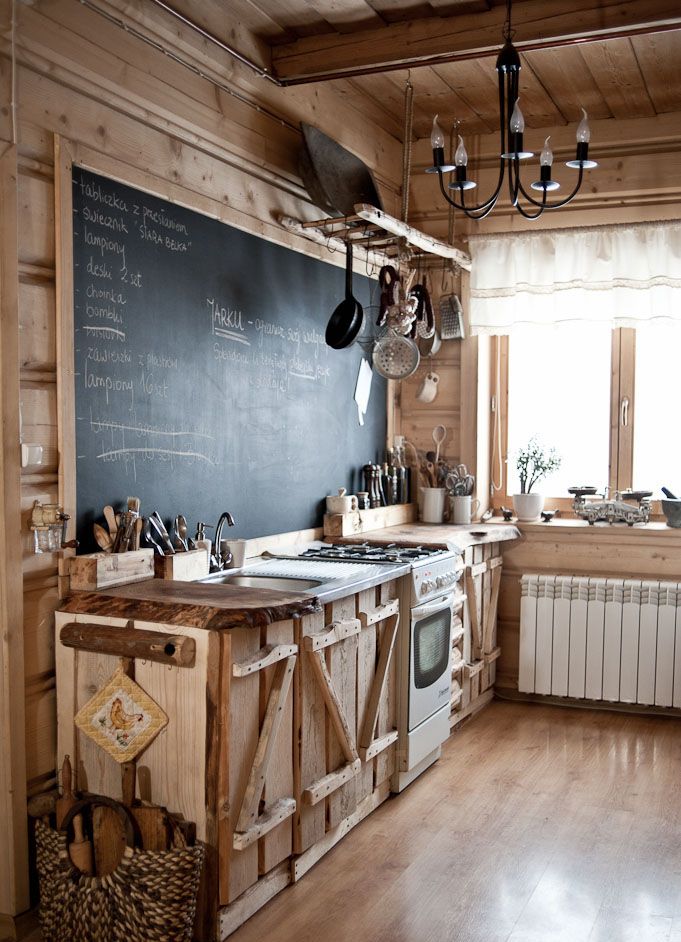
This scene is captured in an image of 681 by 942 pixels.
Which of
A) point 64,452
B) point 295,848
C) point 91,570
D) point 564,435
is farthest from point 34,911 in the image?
point 564,435

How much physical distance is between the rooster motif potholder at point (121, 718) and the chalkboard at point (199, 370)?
0.49 meters

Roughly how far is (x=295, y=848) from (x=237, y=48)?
2836mm

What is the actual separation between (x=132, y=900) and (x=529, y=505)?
3090 mm

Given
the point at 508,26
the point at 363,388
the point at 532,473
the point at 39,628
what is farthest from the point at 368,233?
the point at 39,628

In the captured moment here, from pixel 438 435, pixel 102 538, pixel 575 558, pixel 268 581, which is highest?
pixel 438 435

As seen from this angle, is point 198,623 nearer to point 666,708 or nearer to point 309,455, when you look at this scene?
point 309,455

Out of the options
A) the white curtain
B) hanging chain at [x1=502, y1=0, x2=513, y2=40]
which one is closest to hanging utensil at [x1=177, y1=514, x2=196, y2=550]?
hanging chain at [x1=502, y1=0, x2=513, y2=40]

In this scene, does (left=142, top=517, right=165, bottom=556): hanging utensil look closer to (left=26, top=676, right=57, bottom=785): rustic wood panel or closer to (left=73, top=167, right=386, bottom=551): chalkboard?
(left=73, top=167, right=386, bottom=551): chalkboard

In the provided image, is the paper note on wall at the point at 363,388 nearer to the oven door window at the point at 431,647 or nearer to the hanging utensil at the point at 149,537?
the oven door window at the point at 431,647

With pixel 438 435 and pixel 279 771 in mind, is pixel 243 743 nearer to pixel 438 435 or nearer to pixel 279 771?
pixel 279 771

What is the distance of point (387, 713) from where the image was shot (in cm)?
339

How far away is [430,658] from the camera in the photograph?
3664 mm

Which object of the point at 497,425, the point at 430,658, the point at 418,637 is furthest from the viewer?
the point at 497,425

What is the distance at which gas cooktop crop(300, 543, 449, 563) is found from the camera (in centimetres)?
354
